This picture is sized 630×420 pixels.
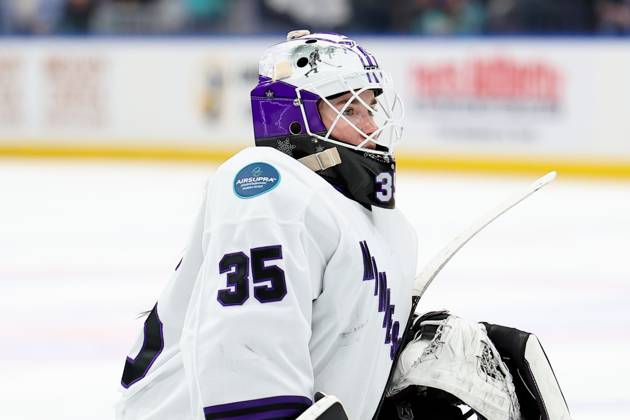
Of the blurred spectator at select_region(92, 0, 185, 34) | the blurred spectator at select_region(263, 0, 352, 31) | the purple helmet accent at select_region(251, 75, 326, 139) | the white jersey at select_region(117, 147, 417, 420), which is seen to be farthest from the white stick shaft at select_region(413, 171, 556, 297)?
the blurred spectator at select_region(92, 0, 185, 34)

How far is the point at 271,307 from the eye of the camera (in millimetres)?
1803

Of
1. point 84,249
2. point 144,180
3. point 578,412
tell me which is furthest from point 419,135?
point 578,412

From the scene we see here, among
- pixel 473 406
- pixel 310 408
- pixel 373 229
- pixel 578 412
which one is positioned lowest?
pixel 578 412

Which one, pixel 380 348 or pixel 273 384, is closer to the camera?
pixel 273 384

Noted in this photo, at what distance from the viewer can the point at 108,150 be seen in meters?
10.5

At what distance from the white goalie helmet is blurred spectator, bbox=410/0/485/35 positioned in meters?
7.87

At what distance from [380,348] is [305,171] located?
325mm

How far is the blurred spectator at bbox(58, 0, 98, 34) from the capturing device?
35.4ft

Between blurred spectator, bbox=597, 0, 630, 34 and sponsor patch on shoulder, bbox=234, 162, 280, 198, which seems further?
blurred spectator, bbox=597, 0, 630, 34

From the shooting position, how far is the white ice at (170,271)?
360 cm

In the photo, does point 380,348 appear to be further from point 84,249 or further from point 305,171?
point 84,249

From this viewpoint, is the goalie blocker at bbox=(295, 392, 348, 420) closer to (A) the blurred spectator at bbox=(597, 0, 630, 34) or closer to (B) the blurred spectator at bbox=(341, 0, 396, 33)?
(A) the blurred spectator at bbox=(597, 0, 630, 34)

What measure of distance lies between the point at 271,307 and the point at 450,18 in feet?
27.5

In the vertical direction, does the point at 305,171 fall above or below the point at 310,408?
above
